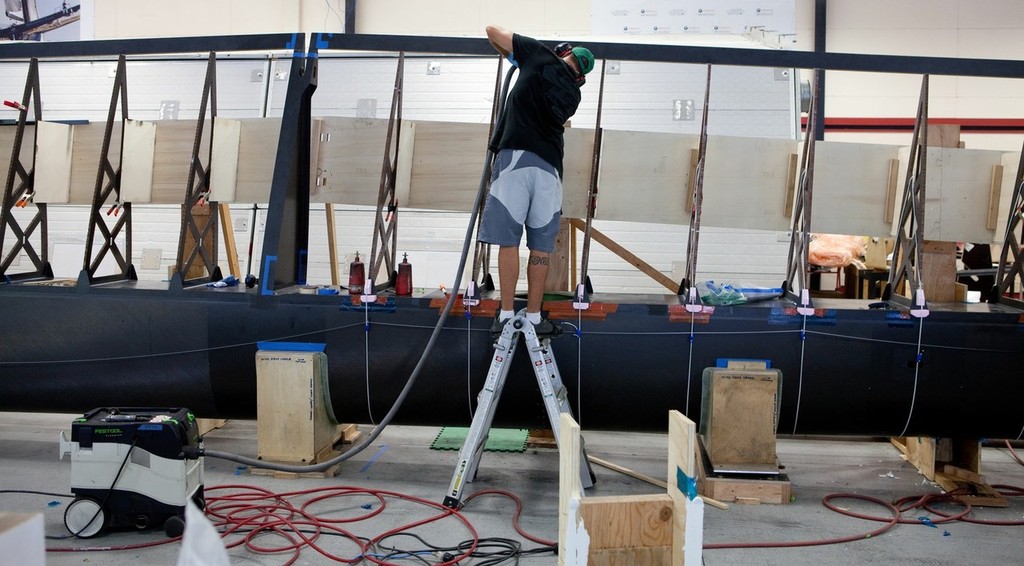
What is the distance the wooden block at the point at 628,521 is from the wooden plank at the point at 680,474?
5 centimetres

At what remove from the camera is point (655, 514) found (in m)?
2.74

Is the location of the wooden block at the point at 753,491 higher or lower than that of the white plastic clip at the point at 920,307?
lower

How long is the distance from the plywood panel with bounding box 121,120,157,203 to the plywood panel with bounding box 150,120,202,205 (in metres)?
0.03

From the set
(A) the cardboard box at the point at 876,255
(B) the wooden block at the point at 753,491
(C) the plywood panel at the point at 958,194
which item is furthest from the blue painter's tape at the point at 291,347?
(A) the cardboard box at the point at 876,255

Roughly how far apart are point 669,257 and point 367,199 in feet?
9.97

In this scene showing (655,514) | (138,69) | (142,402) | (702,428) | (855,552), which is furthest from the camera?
(138,69)

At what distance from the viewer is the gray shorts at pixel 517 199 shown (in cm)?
411

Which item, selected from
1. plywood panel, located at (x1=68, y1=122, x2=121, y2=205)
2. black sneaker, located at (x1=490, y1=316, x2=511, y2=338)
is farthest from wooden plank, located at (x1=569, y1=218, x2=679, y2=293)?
plywood panel, located at (x1=68, y1=122, x2=121, y2=205)

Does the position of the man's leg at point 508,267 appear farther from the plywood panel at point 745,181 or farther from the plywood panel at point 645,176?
the plywood panel at point 745,181

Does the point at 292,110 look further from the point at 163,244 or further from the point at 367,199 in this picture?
the point at 163,244

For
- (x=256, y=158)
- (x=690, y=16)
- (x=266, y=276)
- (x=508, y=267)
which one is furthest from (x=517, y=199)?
(x=690, y=16)

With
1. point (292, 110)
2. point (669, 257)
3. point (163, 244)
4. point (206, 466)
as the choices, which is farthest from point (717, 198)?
point (163, 244)

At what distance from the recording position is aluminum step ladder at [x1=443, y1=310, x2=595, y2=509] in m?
4.11

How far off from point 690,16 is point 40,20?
7.19m
